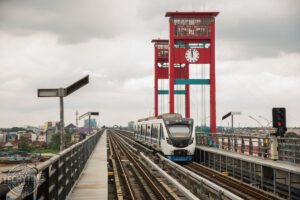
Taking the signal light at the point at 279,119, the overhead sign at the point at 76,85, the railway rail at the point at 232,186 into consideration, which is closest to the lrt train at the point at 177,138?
the railway rail at the point at 232,186

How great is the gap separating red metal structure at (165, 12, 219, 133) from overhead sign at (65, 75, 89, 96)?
24551 millimetres

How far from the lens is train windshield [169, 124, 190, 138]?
72.1 feet

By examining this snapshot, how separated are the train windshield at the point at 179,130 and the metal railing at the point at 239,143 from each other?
6.94ft

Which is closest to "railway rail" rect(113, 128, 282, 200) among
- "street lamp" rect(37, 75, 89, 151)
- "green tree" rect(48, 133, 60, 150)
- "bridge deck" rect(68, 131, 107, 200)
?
"bridge deck" rect(68, 131, 107, 200)

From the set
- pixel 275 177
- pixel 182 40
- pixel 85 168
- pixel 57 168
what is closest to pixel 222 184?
pixel 275 177

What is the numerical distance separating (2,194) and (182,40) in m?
33.1

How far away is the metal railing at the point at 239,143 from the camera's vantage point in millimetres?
16750

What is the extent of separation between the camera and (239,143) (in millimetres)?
19969

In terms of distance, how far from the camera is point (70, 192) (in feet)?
33.8

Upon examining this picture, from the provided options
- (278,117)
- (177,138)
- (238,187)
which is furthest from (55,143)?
(278,117)

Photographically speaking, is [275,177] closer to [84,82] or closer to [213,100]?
[84,82]

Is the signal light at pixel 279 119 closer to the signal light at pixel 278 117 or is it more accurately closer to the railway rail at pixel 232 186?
the signal light at pixel 278 117

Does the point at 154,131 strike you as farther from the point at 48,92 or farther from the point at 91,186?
the point at 48,92

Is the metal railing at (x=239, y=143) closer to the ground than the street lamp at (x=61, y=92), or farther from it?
closer to the ground
